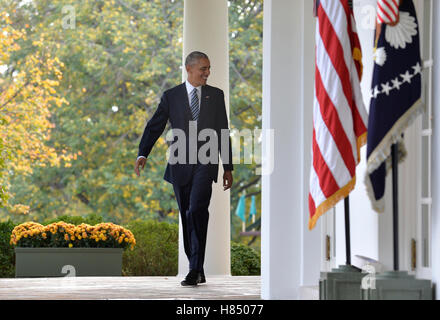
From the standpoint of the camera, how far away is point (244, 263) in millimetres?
14523

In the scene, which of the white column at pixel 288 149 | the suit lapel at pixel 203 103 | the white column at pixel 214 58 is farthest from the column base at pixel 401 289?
the white column at pixel 214 58

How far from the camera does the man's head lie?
916 cm

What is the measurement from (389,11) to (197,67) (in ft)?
13.2

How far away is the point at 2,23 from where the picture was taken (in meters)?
21.8

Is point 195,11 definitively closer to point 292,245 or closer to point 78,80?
point 292,245

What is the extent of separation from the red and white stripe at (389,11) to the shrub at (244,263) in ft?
30.9

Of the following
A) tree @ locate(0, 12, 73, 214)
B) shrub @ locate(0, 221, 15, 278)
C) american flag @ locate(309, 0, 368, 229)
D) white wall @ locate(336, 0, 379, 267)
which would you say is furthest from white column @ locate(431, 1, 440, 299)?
tree @ locate(0, 12, 73, 214)

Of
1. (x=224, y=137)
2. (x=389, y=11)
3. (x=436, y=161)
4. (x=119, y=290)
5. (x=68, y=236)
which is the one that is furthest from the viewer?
(x=68, y=236)

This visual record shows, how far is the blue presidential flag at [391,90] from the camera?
543 centimetres


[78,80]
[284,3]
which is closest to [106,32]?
[78,80]

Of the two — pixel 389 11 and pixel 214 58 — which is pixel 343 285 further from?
pixel 214 58

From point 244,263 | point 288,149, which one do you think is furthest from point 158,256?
point 288,149

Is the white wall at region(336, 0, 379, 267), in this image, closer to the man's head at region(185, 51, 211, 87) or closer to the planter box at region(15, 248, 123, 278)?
the man's head at region(185, 51, 211, 87)

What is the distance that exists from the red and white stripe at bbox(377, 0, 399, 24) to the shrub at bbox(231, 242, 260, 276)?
9.42 m
